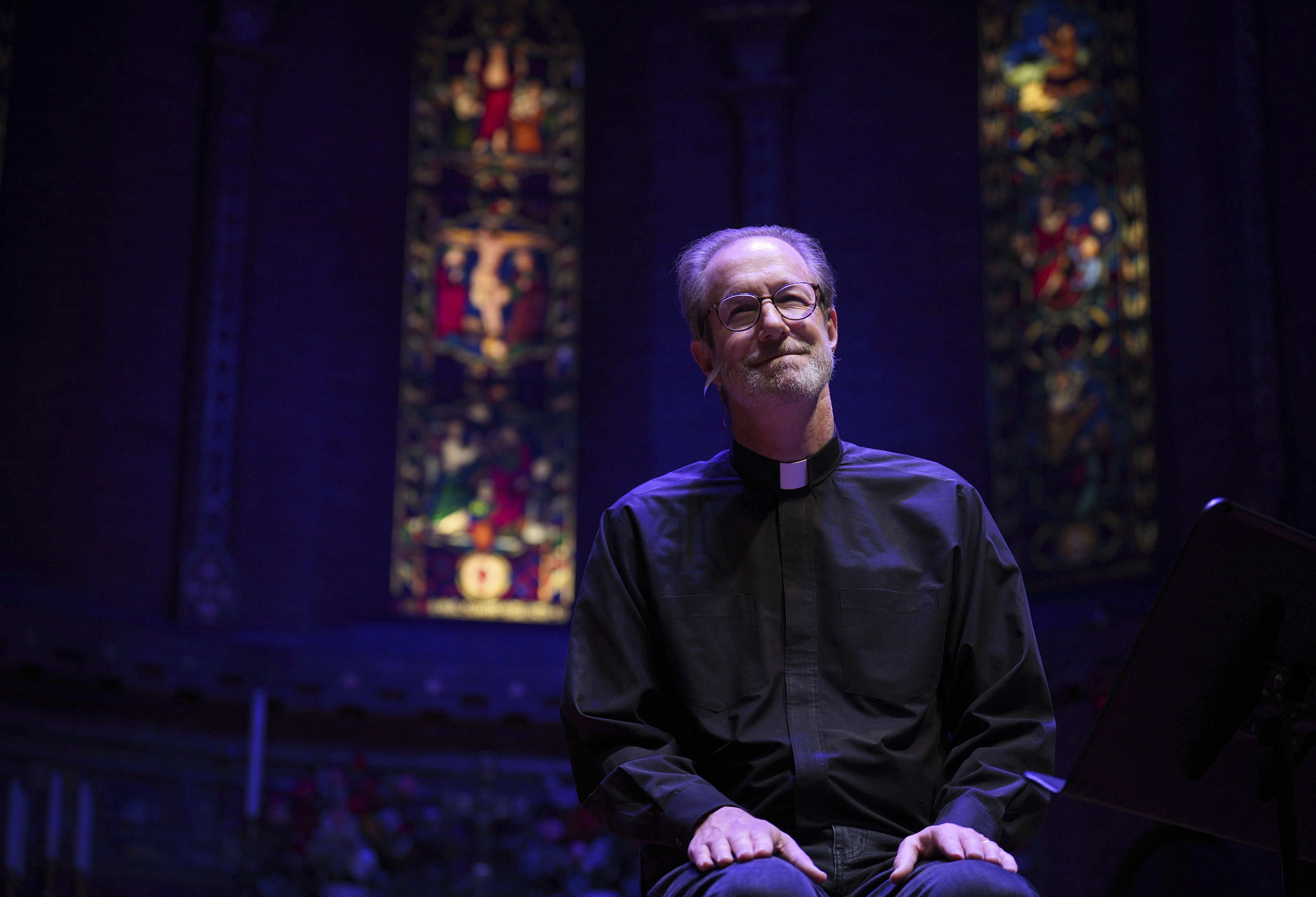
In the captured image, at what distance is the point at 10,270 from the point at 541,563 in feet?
10.7

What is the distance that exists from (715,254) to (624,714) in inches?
28.9

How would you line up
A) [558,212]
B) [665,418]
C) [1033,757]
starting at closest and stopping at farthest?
[1033,757]
[665,418]
[558,212]

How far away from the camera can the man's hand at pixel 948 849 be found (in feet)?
5.71

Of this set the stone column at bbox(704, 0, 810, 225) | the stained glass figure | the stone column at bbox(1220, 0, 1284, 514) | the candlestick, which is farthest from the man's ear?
the stone column at bbox(704, 0, 810, 225)

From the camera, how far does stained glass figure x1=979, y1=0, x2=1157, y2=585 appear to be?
7523 millimetres

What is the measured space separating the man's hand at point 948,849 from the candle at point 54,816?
4.47 m

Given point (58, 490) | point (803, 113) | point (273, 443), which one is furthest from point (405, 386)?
point (803, 113)

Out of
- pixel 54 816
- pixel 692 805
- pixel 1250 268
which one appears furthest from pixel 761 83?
pixel 692 805

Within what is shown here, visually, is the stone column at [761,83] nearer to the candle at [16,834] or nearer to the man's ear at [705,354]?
the candle at [16,834]

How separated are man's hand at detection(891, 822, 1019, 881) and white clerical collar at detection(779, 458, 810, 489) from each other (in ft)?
1.88

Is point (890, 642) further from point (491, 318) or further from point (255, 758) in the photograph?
point (491, 318)

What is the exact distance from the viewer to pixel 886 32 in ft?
28.1

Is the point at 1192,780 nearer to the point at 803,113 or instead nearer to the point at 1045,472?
the point at 1045,472

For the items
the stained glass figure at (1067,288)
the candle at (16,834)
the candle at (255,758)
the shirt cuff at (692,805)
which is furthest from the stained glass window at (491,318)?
the shirt cuff at (692,805)
